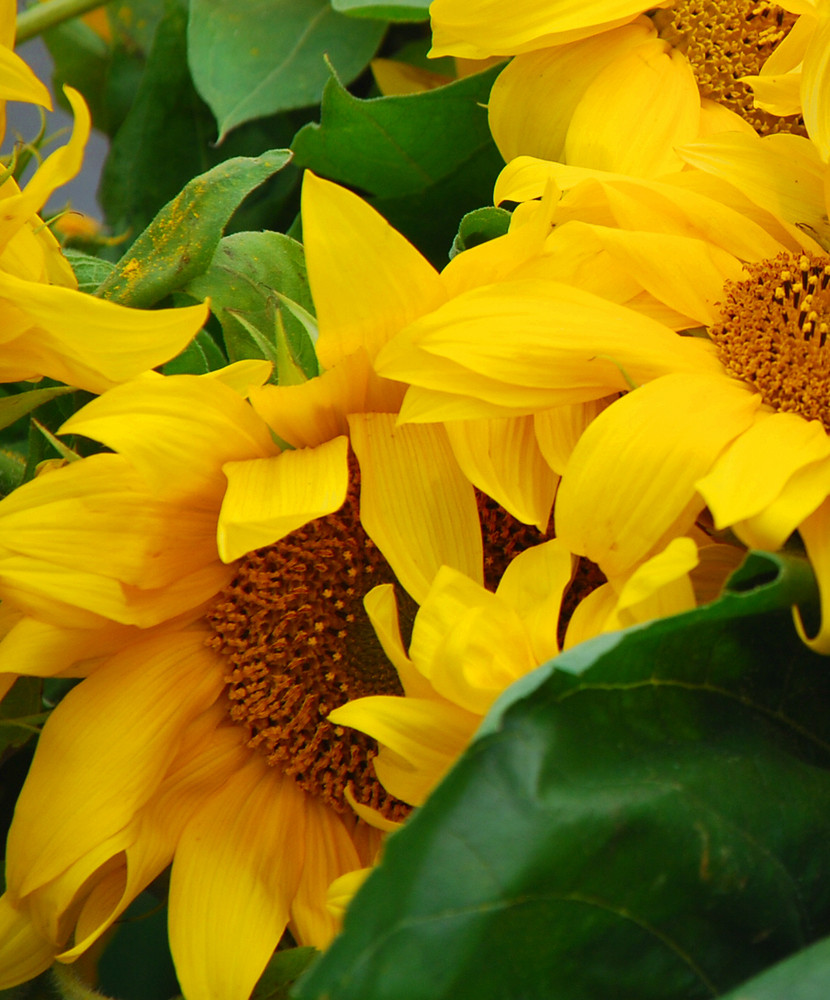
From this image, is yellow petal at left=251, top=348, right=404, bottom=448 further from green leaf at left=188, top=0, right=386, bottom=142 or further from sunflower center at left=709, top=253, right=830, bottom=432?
green leaf at left=188, top=0, right=386, bottom=142

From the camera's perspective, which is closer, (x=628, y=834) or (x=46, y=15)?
(x=628, y=834)

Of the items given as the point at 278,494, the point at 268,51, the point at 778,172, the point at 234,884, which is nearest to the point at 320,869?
the point at 234,884

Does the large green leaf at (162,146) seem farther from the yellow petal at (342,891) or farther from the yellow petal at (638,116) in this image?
the yellow petal at (342,891)

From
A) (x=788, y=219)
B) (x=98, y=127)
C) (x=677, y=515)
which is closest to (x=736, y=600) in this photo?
(x=677, y=515)

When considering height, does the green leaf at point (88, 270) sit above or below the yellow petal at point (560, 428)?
above

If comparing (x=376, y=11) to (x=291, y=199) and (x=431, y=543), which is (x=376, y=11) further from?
(x=431, y=543)

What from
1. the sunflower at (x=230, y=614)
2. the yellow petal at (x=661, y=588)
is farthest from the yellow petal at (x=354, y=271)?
the yellow petal at (x=661, y=588)

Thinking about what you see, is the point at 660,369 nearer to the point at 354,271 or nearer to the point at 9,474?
the point at 354,271
